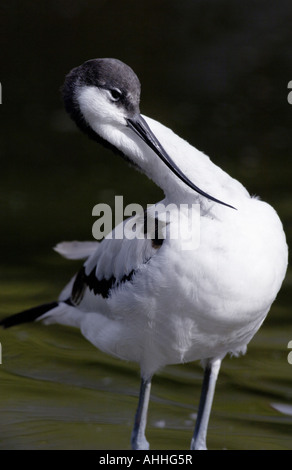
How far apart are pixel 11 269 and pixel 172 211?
2397 millimetres

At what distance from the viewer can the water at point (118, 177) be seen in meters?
3.72

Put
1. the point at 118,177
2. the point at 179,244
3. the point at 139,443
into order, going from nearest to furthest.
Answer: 1. the point at 179,244
2. the point at 139,443
3. the point at 118,177

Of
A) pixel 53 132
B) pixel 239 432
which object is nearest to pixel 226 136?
pixel 53 132

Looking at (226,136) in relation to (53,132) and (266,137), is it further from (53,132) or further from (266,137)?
(53,132)

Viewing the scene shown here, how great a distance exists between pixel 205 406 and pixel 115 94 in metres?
1.17

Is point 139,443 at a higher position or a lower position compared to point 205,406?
Result: lower

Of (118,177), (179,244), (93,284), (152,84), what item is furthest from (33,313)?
(152,84)

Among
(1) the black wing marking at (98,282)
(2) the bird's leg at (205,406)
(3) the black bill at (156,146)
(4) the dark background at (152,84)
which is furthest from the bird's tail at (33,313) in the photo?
(4) the dark background at (152,84)

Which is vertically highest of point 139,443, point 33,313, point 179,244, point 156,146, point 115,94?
point 115,94

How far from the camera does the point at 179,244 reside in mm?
2893

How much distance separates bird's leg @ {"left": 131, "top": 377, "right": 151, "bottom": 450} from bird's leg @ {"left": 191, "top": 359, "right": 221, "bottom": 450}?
177 mm

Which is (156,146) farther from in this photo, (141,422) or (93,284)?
(141,422)

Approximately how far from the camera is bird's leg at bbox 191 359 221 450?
11.0 ft

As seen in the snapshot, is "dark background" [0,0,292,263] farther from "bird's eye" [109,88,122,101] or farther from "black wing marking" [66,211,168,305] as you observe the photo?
"bird's eye" [109,88,122,101]
